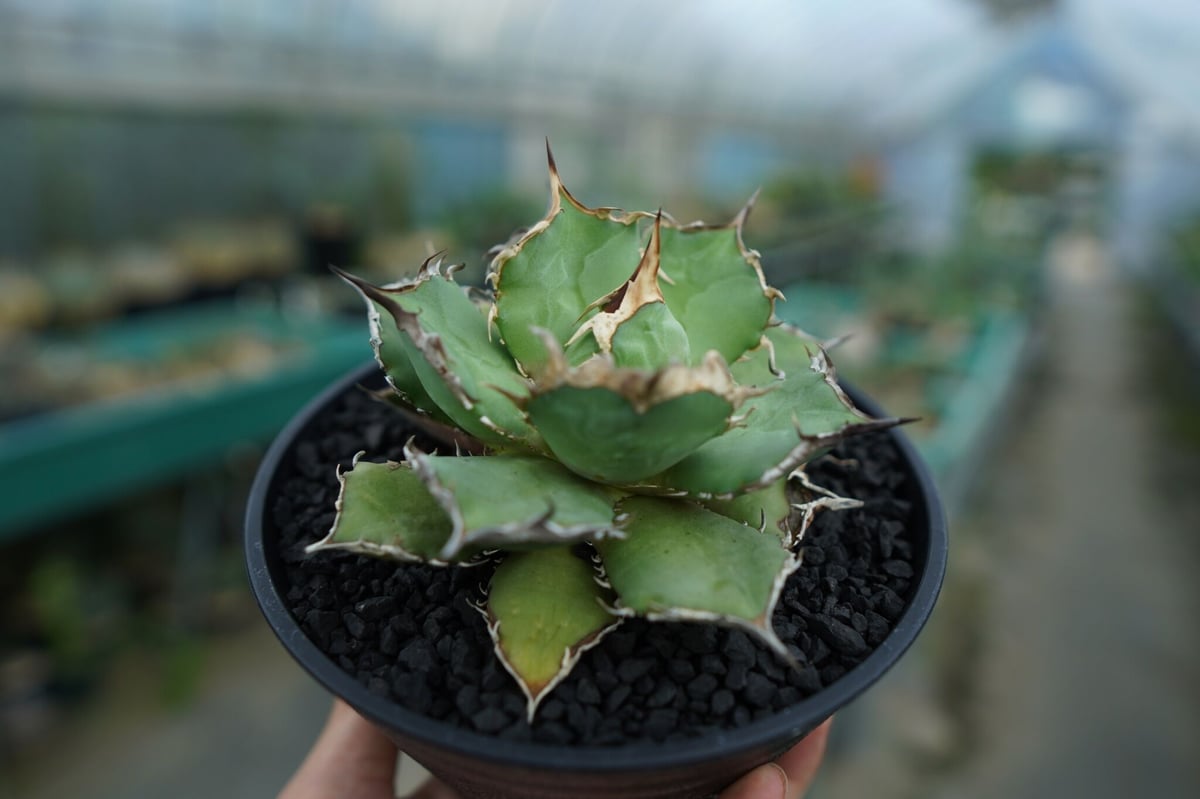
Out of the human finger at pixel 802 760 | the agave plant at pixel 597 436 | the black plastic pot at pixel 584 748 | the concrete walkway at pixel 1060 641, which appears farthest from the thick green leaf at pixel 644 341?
the concrete walkway at pixel 1060 641

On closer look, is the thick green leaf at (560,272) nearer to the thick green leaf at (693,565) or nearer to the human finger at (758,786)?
the thick green leaf at (693,565)

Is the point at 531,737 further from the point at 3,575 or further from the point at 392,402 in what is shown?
the point at 3,575

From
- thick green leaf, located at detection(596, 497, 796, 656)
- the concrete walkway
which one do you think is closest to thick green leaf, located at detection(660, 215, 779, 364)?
thick green leaf, located at detection(596, 497, 796, 656)

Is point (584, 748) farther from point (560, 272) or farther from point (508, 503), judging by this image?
point (560, 272)

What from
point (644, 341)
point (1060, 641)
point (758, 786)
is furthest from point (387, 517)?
point (1060, 641)

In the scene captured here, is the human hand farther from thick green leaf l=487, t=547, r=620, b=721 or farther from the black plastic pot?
thick green leaf l=487, t=547, r=620, b=721

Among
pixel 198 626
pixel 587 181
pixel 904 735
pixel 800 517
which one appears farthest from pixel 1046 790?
pixel 587 181
